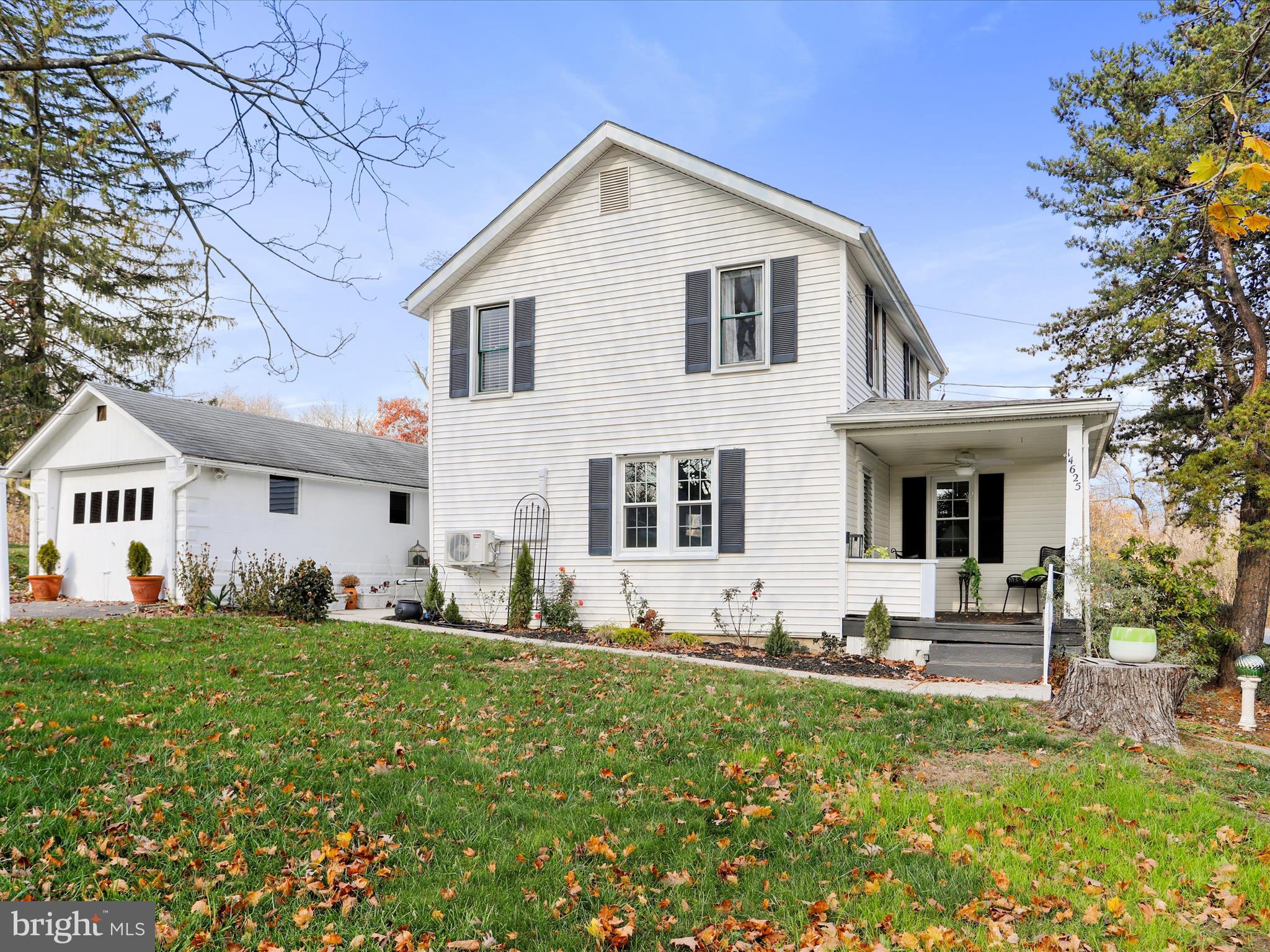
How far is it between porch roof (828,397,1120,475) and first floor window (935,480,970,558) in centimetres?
123

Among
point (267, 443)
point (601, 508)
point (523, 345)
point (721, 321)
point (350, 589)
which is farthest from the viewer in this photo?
point (350, 589)

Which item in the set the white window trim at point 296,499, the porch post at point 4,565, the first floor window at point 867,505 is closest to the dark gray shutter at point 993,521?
the first floor window at point 867,505

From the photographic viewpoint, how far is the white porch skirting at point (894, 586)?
10734mm

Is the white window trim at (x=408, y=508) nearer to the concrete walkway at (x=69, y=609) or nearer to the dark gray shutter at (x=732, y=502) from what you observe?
the concrete walkway at (x=69, y=609)

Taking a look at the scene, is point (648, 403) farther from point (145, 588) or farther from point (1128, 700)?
point (145, 588)

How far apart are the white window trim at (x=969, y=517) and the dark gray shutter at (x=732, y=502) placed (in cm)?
372

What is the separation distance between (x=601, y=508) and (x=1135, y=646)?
7255mm

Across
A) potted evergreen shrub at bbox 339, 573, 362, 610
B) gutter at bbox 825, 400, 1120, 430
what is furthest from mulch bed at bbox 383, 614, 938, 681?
potted evergreen shrub at bbox 339, 573, 362, 610

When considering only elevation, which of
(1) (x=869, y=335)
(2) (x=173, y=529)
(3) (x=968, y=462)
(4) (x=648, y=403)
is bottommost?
(2) (x=173, y=529)

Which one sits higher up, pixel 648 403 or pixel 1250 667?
pixel 648 403

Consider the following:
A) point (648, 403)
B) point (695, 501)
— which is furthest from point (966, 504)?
point (648, 403)

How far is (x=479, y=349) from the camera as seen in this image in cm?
1380

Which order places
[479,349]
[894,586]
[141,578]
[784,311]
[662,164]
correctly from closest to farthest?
[894,586], [784,311], [662,164], [479,349], [141,578]

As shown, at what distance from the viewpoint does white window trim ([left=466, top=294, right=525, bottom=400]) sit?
13.4 metres
